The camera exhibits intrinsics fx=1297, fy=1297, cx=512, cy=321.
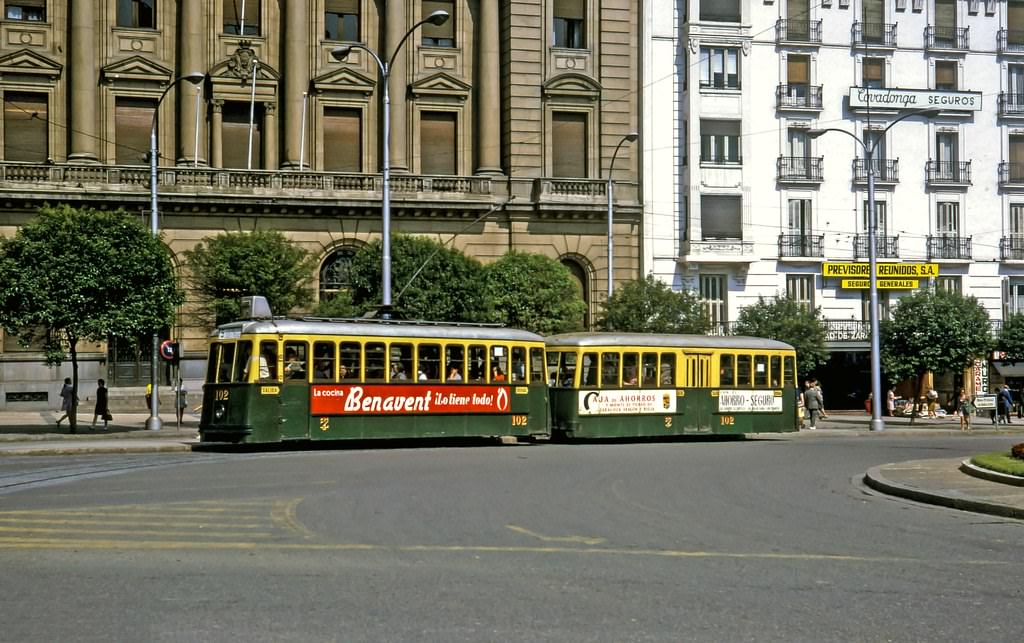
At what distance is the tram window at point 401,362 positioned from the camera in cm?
2839

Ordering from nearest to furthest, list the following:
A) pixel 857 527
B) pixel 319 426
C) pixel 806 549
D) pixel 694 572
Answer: pixel 694 572, pixel 806 549, pixel 857 527, pixel 319 426

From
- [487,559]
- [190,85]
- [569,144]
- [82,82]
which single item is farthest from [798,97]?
[487,559]

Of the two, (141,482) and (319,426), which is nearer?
(141,482)

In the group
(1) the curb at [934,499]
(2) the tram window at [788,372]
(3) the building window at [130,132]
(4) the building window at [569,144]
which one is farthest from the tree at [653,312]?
(1) the curb at [934,499]

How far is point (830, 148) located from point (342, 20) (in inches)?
798

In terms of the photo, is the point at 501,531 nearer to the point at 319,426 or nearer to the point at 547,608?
the point at 547,608

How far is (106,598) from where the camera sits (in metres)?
9.04

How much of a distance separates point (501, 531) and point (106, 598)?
491 centimetres

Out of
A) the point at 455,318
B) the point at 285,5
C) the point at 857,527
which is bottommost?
the point at 857,527

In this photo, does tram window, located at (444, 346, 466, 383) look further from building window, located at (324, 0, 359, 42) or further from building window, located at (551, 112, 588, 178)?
building window, located at (324, 0, 359, 42)

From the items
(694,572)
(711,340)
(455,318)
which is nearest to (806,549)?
(694,572)

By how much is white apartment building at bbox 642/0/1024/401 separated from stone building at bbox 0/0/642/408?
2055 mm

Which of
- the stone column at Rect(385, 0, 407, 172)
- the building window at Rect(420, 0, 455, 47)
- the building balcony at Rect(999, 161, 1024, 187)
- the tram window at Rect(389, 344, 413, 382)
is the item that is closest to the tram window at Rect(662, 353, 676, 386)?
the tram window at Rect(389, 344, 413, 382)

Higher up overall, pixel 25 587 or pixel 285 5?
pixel 285 5
